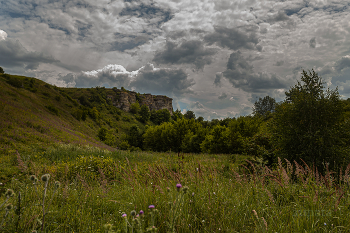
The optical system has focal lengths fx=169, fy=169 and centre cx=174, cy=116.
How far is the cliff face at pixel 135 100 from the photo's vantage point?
379 feet

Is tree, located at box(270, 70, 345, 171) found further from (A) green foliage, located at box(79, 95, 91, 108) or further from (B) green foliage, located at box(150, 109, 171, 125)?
(B) green foliage, located at box(150, 109, 171, 125)

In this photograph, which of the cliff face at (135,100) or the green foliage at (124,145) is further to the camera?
the cliff face at (135,100)

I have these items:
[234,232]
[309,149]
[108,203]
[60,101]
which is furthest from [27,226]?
[60,101]

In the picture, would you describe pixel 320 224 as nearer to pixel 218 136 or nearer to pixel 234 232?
pixel 234 232

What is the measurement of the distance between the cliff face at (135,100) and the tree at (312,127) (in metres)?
109

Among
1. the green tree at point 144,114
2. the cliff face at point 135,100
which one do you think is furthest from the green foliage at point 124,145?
the cliff face at point 135,100

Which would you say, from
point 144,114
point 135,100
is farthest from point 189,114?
point 135,100

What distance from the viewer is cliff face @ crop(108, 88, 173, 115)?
11549 cm

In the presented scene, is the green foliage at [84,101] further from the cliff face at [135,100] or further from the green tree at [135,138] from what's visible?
the green tree at [135,138]

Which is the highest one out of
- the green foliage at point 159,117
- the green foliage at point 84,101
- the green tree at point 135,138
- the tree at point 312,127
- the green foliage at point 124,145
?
the green foliage at point 84,101

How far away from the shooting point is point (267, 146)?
1489cm

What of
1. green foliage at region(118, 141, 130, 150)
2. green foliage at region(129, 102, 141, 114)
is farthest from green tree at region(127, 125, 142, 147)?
green foliage at region(129, 102, 141, 114)

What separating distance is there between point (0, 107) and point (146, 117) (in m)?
85.1

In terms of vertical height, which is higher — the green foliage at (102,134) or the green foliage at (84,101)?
the green foliage at (84,101)
